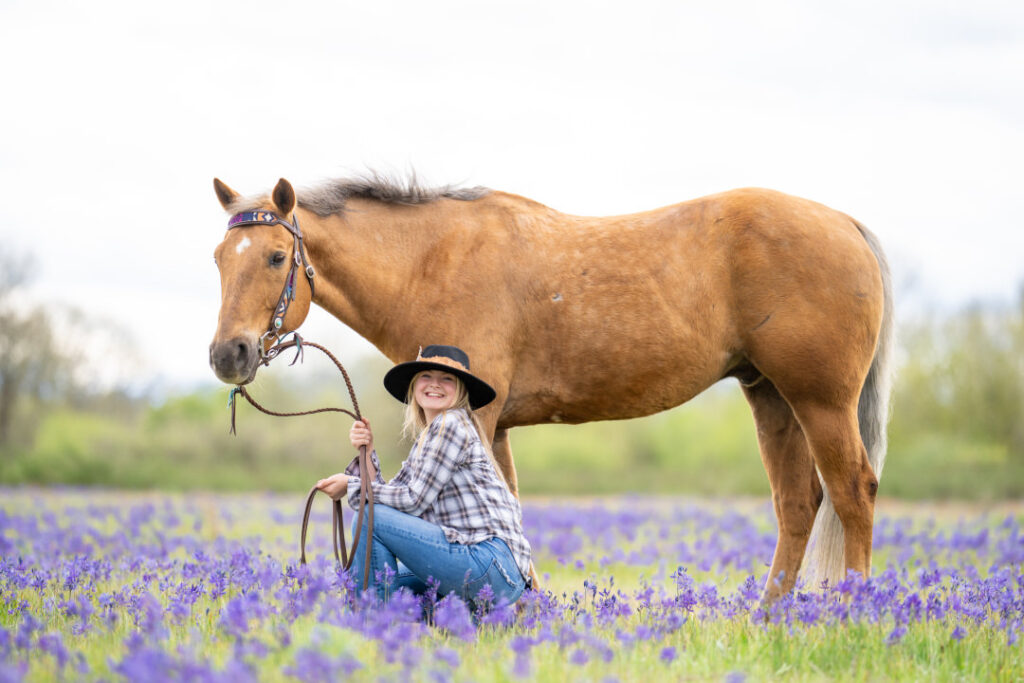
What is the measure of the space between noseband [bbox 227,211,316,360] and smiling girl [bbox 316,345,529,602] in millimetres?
721

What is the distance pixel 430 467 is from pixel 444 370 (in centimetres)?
52

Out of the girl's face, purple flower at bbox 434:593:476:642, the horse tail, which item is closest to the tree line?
the horse tail

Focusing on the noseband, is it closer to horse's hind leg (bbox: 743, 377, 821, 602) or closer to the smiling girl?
the smiling girl

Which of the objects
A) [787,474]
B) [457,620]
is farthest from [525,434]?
[457,620]

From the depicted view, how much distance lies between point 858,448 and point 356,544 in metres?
3.14

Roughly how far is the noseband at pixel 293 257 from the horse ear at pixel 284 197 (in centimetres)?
6

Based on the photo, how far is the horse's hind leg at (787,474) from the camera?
5691mm

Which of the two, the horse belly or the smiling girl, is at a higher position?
the horse belly

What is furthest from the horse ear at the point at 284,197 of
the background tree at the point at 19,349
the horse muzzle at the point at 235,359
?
the background tree at the point at 19,349

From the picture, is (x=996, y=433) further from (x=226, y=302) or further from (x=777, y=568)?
(x=226, y=302)

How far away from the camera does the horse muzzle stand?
441 centimetres

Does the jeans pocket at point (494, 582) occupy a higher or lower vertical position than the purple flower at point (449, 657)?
lower

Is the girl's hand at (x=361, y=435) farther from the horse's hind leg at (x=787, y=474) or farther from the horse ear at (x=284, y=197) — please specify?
the horse's hind leg at (x=787, y=474)

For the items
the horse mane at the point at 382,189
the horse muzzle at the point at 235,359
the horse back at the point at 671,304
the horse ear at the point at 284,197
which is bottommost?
the horse muzzle at the point at 235,359
